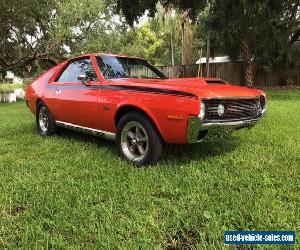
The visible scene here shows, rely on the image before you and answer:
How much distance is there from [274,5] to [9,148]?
48.6 ft

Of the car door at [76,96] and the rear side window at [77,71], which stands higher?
the rear side window at [77,71]

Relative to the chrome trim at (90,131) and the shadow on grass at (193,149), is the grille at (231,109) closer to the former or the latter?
the shadow on grass at (193,149)

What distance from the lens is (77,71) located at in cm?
671

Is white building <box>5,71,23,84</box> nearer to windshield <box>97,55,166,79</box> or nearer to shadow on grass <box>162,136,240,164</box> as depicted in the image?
windshield <box>97,55,166,79</box>

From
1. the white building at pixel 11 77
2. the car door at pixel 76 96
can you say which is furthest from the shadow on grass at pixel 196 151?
the white building at pixel 11 77

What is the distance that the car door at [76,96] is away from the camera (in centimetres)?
598

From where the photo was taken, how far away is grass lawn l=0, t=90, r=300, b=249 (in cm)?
308

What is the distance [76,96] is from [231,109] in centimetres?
266

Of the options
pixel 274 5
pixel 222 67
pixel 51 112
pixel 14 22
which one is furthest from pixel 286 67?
pixel 51 112

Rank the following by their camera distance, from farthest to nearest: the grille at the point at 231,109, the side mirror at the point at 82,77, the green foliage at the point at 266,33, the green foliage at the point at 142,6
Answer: the green foliage at the point at 266,33
the green foliage at the point at 142,6
the side mirror at the point at 82,77
the grille at the point at 231,109

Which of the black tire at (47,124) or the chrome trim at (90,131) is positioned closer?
the chrome trim at (90,131)

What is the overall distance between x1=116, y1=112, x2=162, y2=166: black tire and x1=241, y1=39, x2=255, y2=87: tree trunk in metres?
17.9

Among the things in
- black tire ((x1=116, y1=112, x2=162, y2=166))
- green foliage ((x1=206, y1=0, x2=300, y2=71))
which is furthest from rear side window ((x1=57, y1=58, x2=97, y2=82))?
green foliage ((x1=206, y1=0, x2=300, y2=71))

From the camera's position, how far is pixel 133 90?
5.19 m
